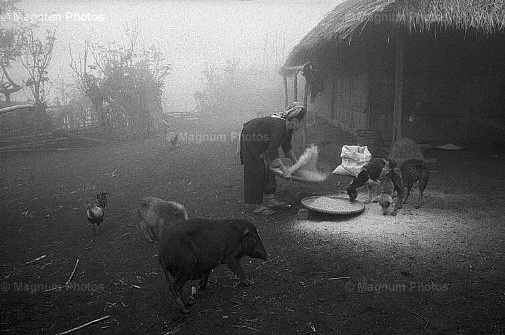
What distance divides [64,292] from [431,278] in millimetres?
3618

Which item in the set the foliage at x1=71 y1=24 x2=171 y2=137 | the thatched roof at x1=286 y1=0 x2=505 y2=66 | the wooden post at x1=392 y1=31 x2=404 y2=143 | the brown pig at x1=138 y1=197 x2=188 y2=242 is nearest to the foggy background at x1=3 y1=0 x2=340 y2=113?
the foliage at x1=71 y1=24 x2=171 y2=137

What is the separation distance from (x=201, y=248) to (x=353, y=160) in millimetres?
5437

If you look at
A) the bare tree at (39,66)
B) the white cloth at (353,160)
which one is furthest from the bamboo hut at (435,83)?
the bare tree at (39,66)

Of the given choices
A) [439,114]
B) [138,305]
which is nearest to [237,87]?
[439,114]

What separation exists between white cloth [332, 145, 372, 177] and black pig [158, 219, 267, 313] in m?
4.75

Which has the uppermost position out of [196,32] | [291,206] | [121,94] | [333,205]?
[196,32]

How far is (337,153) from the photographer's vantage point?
32.0 feet

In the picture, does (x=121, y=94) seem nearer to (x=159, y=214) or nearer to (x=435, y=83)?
(x=435, y=83)

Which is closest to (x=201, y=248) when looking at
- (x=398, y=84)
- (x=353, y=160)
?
(x=353, y=160)

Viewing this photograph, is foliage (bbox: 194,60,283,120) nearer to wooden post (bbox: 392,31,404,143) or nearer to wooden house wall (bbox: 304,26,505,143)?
wooden house wall (bbox: 304,26,505,143)

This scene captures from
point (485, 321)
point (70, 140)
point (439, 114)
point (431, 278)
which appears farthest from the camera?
point (70, 140)

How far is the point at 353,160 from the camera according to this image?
26.3 feet

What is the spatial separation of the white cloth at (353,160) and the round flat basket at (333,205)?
211 cm

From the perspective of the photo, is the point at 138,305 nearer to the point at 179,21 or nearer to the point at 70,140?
the point at 70,140
